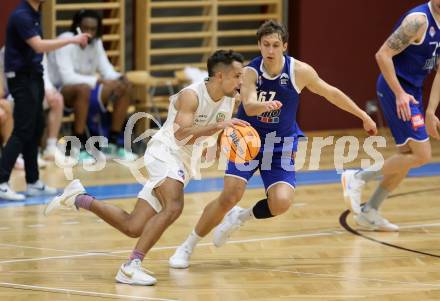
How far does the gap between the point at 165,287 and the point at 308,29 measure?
8.05 meters

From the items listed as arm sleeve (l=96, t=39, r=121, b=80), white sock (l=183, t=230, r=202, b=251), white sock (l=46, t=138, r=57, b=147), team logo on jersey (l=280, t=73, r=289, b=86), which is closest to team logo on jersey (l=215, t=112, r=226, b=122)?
team logo on jersey (l=280, t=73, r=289, b=86)

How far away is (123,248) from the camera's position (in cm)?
767

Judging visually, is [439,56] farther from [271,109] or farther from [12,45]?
[12,45]

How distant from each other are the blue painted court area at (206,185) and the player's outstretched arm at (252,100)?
310cm

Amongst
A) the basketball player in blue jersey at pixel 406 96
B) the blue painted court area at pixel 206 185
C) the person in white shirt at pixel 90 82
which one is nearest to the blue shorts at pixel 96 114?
the person in white shirt at pixel 90 82

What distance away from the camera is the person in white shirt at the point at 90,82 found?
1164 centimetres

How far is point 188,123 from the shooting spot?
6.61 meters

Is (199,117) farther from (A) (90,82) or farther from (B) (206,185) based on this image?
(A) (90,82)

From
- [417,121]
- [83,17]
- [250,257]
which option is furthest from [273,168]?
[83,17]

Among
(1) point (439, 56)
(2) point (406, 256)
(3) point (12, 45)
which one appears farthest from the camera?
(3) point (12, 45)

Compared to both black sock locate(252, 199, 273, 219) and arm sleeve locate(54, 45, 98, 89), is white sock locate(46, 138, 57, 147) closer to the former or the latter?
arm sleeve locate(54, 45, 98, 89)

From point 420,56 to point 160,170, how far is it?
255 centimetres

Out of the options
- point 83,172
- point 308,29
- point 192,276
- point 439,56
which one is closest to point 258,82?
point 192,276

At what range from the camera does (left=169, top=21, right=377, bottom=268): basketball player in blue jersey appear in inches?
276
